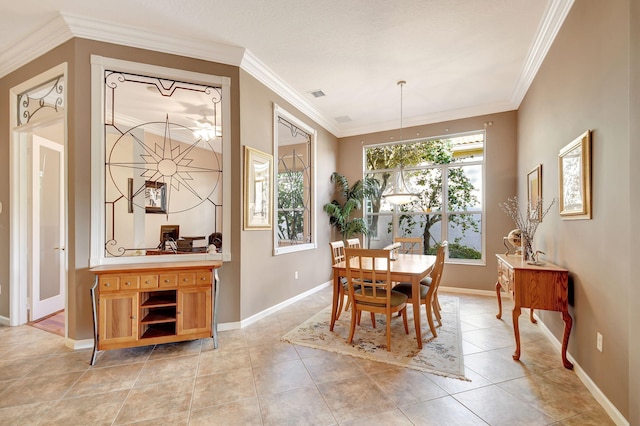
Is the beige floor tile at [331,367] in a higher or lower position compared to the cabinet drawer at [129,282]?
lower

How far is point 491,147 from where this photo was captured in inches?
190

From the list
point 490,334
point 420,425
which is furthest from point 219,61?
point 490,334

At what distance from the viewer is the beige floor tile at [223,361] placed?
2.40 meters

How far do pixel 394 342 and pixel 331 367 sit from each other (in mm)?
806

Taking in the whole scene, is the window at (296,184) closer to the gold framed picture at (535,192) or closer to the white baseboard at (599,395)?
the gold framed picture at (535,192)

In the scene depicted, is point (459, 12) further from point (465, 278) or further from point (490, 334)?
point (465, 278)

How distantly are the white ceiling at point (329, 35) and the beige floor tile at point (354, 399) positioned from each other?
3.17 meters

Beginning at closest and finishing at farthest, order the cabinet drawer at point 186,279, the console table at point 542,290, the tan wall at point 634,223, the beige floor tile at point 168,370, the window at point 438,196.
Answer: the tan wall at point 634,223
the beige floor tile at point 168,370
the console table at point 542,290
the cabinet drawer at point 186,279
the window at point 438,196

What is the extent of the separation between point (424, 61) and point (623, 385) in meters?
3.41

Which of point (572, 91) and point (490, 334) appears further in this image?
point (490, 334)

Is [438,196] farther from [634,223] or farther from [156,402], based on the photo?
[156,402]

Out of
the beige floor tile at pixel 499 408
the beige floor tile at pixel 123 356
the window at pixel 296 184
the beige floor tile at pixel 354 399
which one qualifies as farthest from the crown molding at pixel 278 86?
the beige floor tile at pixel 499 408

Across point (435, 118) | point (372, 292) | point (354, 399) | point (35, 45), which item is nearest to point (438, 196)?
point (435, 118)

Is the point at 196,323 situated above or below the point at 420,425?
above
